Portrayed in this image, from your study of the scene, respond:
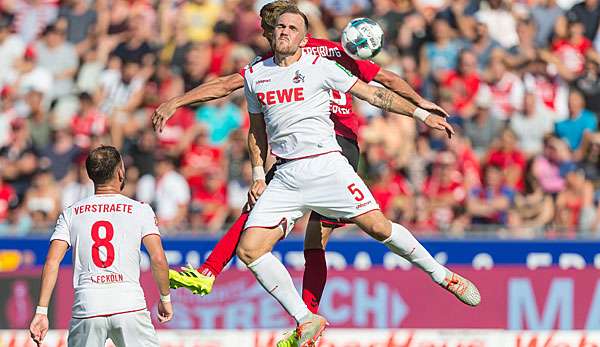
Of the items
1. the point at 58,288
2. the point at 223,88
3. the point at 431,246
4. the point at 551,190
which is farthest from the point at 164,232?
the point at 223,88

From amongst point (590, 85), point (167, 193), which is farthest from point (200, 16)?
point (590, 85)

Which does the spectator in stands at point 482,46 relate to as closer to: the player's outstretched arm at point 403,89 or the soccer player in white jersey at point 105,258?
the player's outstretched arm at point 403,89

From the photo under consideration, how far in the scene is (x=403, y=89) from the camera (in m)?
11.1

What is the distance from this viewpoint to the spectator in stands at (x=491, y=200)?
1747 cm

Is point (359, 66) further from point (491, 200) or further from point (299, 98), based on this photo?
point (491, 200)

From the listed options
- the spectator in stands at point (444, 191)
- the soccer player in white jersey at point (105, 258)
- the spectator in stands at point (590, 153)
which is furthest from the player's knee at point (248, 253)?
the spectator in stands at point (590, 153)

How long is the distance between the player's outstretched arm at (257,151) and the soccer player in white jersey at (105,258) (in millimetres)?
1531

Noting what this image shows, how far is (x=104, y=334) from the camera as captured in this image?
32.6ft

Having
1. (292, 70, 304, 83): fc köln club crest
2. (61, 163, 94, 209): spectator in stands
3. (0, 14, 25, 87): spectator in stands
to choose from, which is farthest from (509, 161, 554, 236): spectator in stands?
(0, 14, 25, 87): spectator in stands

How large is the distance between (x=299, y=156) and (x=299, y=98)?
0.45 m

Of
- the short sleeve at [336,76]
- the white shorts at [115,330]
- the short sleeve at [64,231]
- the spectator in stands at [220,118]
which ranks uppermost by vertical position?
the spectator in stands at [220,118]

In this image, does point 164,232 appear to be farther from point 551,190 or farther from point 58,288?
point 551,190

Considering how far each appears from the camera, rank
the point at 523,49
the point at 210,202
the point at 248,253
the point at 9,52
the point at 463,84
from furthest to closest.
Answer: the point at 9,52
the point at 523,49
the point at 463,84
the point at 210,202
the point at 248,253

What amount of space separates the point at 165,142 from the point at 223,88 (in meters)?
7.60
